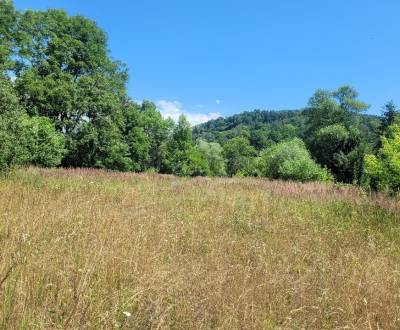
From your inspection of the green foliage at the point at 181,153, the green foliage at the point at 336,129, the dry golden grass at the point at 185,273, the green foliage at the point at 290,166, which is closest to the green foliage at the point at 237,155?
the green foliage at the point at 336,129

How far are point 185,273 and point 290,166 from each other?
21597 mm

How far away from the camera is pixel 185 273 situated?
360 cm

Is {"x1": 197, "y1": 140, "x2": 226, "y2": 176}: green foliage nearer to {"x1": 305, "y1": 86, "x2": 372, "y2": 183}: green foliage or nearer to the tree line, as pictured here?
{"x1": 305, "y1": 86, "x2": 372, "y2": 183}: green foliage

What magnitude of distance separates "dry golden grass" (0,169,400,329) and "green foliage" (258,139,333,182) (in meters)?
18.0

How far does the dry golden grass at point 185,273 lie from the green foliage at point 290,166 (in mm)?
18040

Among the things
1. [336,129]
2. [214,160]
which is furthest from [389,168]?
[214,160]

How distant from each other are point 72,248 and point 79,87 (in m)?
26.5

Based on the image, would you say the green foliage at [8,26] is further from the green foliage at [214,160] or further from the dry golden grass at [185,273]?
the green foliage at [214,160]

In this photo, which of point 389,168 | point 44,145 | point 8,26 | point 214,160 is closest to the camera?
point 389,168

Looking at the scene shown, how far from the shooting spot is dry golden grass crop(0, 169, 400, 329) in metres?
2.56

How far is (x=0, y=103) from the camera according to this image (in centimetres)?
1268

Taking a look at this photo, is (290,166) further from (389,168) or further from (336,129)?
(336,129)

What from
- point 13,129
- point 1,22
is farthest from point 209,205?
point 1,22

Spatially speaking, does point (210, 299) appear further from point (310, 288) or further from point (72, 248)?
point (72, 248)
